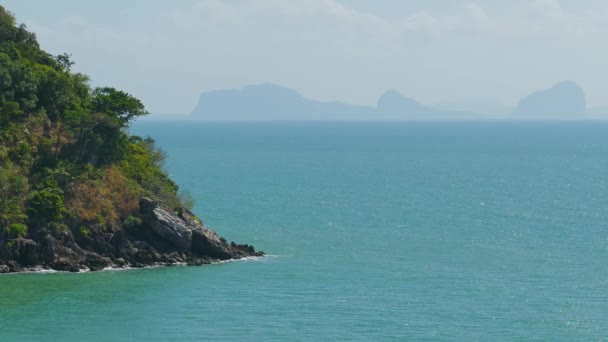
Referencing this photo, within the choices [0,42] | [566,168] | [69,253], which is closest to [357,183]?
[566,168]

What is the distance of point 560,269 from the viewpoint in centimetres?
7494

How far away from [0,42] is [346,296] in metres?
48.5

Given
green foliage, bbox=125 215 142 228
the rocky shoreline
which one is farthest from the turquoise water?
green foliage, bbox=125 215 142 228

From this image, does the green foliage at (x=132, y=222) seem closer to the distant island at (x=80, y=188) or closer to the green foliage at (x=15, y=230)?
the distant island at (x=80, y=188)

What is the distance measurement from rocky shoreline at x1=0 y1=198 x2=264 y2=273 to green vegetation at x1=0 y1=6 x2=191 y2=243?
2.40 feet

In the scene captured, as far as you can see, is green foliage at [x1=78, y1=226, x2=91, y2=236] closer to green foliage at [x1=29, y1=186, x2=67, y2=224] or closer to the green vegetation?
the green vegetation

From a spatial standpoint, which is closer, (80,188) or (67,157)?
(80,188)

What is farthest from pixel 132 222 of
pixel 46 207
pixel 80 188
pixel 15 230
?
pixel 15 230

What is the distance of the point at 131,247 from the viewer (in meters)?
76.0

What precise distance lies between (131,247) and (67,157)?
11.3 metres

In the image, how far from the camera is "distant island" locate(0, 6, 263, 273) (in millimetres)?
73812

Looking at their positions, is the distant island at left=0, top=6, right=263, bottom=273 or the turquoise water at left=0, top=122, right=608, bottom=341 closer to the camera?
the turquoise water at left=0, top=122, right=608, bottom=341

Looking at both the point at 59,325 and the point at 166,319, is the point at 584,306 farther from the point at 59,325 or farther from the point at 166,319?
the point at 59,325

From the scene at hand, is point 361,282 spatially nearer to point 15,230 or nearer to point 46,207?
point 46,207
